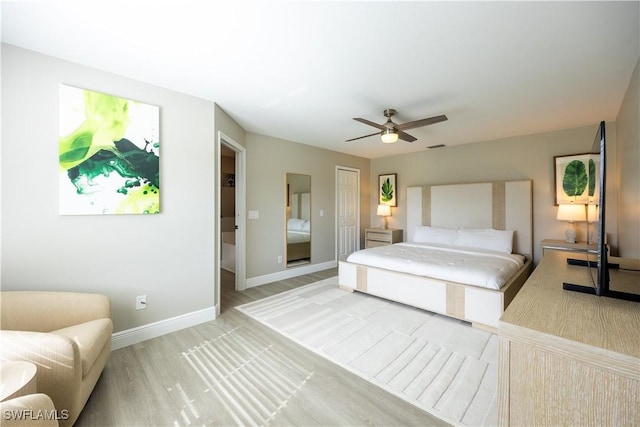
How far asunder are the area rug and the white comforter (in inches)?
18.6

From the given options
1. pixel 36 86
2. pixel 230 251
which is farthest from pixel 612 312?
pixel 230 251

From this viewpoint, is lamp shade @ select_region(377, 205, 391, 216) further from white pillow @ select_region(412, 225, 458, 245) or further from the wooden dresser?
the wooden dresser

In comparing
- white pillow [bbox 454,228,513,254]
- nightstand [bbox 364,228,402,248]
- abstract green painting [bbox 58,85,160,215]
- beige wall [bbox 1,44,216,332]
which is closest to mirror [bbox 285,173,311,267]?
nightstand [bbox 364,228,402,248]

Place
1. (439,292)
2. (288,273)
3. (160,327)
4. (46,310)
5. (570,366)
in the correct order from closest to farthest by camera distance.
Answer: (570,366) → (46,310) → (160,327) → (439,292) → (288,273)

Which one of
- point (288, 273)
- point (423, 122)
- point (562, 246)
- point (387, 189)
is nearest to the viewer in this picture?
point (423, 122)

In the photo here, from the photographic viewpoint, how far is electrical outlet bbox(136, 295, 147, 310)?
92.0 inches

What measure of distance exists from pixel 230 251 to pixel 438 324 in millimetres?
3870

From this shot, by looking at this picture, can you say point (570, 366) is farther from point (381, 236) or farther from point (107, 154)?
point (381, 236)

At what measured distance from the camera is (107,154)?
2.16 meters

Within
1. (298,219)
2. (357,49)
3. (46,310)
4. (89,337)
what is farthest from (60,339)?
(298,219)

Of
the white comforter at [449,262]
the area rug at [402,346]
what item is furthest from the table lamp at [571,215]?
the area rug at [402,346]

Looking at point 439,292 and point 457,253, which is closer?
point 439,292

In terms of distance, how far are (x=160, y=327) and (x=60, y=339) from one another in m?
1.30

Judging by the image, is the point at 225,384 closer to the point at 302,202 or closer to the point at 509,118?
the point at 302,202
